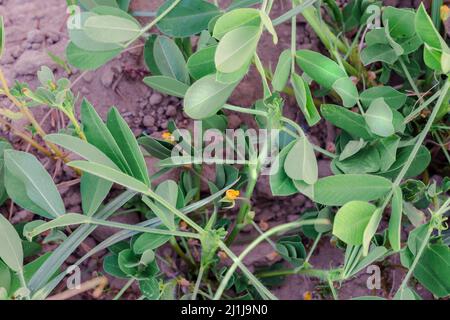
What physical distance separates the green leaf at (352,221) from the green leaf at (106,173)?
0.28 meters

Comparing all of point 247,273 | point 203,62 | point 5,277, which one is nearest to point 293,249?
point 247,273

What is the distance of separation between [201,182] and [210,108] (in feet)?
1.11

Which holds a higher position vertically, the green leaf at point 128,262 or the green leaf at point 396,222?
the green leaf at point 396,222

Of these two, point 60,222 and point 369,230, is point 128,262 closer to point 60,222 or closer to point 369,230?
point 60,222

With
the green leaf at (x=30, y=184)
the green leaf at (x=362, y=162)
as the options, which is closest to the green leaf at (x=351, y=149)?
the green leaf at (x=362, y=162)

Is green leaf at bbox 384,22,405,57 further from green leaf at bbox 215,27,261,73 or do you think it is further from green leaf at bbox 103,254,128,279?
green leaf at bbox 103,254,128,279

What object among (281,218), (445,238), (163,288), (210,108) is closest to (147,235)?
(163,288)

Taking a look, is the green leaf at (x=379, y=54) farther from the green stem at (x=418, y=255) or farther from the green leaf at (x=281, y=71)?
the green stem at (x=418, y=255)

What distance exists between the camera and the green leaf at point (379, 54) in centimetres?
97

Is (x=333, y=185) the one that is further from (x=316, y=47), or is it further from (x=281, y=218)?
(x=316, y=47)

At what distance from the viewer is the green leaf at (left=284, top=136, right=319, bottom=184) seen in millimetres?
798

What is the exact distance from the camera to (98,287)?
1.09m

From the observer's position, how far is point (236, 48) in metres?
0.73

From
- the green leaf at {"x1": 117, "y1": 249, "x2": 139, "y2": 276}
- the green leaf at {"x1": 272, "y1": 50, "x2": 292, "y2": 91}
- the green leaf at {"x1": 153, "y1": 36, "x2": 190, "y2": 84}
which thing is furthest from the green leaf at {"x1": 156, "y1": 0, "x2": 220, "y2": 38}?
the green leaf at {"x1": 117, "y1": 249, "x2": 139, "y2": 276}
